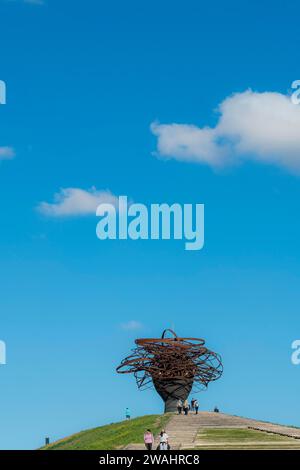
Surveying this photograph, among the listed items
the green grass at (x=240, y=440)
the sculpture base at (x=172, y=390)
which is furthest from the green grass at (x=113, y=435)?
the green grass at (x=240, y=440)

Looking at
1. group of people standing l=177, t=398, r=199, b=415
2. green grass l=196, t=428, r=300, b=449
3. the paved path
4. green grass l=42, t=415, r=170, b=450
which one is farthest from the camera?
group of people standing l=177, t=398, r=199, b=415

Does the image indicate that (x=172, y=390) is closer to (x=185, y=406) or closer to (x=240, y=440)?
(x=185, y=406)

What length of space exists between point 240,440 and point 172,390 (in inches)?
676

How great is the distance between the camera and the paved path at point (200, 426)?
1485 inches

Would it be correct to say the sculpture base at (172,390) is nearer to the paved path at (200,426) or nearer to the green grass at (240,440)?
the paved path at (200,426)

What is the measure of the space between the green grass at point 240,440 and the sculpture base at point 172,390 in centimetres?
1120

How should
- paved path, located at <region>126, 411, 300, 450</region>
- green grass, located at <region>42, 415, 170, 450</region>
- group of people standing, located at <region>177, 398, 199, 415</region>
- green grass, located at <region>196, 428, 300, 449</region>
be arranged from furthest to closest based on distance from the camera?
group of people standing, located at <region>177, 398, 199, 415</region>
green grass, located at <region>42, 415, 170, 450</region>
paved path, located at <region>126, 411, 300, 450</region>
green grass, located at <region>196, 428, 300, 449</region>

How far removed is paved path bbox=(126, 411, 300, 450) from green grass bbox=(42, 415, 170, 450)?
0.92 meters

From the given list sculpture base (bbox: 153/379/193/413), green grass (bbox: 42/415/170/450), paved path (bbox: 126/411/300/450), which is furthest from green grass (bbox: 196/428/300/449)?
sculpture base (bbox: 153/379/193/413)

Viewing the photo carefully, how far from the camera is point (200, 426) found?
4612 centimetres

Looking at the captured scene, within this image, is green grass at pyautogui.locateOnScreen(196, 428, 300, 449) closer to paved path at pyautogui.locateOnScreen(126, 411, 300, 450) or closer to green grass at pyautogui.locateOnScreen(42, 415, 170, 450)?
paved path at pyautogui.locateOnScreen(126, 411, 300, 450)

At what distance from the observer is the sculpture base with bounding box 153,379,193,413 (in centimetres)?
5538
